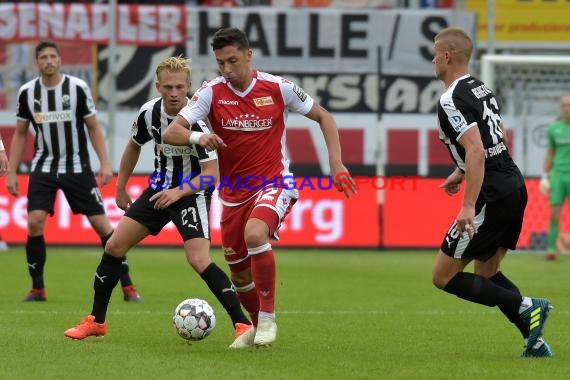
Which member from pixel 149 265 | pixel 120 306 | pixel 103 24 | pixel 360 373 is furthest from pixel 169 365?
pixel 103 24

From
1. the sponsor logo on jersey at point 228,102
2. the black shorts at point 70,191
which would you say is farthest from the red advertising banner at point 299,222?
the sponsor logo on jersey at point 228,102

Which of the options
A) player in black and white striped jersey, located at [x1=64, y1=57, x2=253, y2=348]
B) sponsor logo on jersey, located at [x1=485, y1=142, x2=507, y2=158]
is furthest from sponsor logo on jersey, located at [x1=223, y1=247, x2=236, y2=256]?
sponsor logo on jersey, located at [x1=485, y1=142, x2=507, y2=158]

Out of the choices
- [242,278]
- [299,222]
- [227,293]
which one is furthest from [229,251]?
[299,222]

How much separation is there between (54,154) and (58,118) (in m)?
0.33

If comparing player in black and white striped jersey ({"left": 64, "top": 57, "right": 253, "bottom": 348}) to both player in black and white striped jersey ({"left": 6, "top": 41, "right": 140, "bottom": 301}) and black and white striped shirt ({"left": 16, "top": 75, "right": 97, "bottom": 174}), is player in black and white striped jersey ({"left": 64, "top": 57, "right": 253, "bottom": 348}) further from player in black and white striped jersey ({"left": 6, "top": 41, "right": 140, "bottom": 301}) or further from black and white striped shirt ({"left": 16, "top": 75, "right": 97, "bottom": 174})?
black and white striped shirt ({"left": 16, "top": 75, "right": 97, "bottom": 174})

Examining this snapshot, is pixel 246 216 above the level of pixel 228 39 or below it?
below

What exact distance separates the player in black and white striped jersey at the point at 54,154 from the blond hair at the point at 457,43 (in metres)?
4.46

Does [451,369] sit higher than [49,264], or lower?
higher

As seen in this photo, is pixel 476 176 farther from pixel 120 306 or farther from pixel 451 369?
pixel 120 306

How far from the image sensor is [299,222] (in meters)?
18.3

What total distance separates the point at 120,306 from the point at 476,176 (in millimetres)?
4598

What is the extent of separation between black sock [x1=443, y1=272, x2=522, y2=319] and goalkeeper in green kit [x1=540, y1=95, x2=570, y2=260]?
364 inches

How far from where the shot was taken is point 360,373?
704cm

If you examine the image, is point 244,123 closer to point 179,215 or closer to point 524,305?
point 179,215
